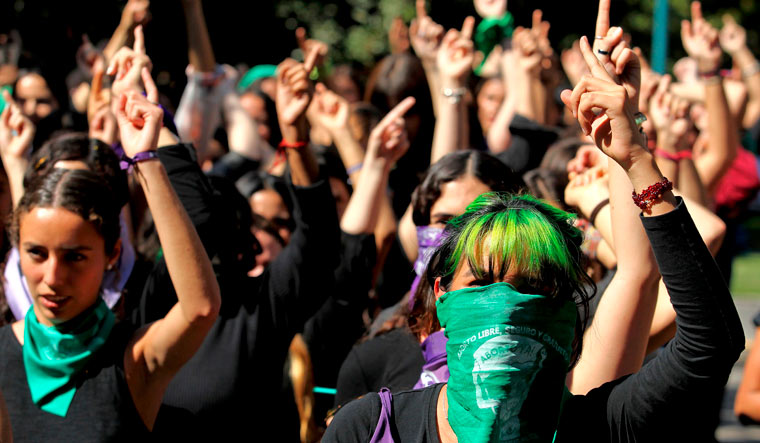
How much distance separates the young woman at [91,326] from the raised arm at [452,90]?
6.08ft

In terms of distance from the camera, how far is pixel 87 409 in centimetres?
271

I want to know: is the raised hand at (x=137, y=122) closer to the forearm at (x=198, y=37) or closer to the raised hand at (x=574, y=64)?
the forearm at (x=198, y=37)

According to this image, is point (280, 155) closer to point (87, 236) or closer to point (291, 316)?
point (291, 316)

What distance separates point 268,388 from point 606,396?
1573 mm

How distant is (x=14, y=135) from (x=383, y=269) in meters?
1.80

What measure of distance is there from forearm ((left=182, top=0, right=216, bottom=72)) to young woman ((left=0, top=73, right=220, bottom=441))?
2091 mm

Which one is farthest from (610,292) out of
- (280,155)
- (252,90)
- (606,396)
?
(252,90)

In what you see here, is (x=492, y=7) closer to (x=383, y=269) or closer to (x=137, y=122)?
(x=383, y=269)

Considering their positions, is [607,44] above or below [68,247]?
above

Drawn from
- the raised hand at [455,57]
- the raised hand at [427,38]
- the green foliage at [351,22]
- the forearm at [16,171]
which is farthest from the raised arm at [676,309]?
the green foliage at [351,22]

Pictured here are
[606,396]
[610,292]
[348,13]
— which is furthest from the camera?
[348,13]

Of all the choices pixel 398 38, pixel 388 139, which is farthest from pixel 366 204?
pixel 398 38

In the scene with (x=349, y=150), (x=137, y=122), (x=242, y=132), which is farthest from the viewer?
(x=242, y=132)

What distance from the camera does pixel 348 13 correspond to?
1734 cm
